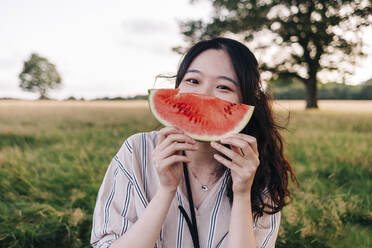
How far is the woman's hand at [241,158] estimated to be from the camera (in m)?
1.20

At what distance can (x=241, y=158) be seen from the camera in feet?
4.02

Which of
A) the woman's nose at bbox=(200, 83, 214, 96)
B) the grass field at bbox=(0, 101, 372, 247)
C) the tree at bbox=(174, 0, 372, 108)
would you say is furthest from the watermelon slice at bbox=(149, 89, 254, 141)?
the tree at bbox=(174, 0, 372, 108)

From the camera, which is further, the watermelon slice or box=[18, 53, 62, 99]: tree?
box=[18, 53, 62, 99]: tree

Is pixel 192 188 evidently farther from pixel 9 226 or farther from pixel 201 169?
Answer: pixel 9 226

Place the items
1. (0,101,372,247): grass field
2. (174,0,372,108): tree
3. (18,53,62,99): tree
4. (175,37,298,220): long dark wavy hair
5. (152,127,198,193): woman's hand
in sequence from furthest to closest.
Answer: (18,53,62,99): tree < (174,0,372,108): tree < (0,101,372,247): grass field < (175,37,298,220): long dark wavy hair < (152,127,198,193): woman's hand

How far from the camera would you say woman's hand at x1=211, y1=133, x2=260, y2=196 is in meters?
1.20

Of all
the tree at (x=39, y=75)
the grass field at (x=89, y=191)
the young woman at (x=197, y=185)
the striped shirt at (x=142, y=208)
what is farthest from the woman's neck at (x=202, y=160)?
the tree at (x=39, y=75)

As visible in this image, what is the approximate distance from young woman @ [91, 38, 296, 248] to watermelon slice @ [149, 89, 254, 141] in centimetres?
7

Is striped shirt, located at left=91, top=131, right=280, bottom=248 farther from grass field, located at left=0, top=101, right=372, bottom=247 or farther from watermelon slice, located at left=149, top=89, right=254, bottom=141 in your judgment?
grass field, located at left=0, top=101, right=372, bottom=247

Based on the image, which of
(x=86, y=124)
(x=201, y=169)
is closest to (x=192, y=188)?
(x=201, y=169)

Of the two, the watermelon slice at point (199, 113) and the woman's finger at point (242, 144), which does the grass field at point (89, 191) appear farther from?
the woman's finger at point (242, 144)

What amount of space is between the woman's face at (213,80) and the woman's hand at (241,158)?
0.31m

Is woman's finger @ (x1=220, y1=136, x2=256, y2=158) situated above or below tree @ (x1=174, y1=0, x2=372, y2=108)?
below

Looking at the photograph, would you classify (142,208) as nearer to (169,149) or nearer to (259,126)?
(169,149)
